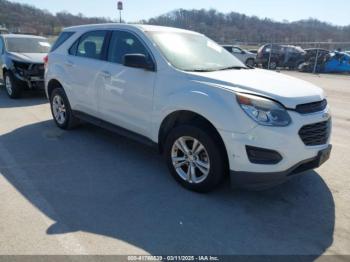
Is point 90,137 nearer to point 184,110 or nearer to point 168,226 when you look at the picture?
point 184,110

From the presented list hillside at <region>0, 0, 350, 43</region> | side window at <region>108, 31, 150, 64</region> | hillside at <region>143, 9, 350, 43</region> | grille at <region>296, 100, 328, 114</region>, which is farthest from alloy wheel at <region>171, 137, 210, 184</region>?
hillside at <region>143, 9, 350, 43</region>

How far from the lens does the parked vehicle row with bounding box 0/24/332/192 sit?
3.30 meters

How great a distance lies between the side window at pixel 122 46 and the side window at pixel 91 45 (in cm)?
27

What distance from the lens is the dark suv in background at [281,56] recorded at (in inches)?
914

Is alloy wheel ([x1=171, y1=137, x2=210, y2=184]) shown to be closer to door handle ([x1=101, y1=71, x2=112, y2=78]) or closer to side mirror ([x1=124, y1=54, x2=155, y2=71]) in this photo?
side mirror ([x1=124, y1=54, x2=155, y2=71])

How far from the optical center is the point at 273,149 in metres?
3.25

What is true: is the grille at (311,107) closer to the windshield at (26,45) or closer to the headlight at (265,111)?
the headlight at (265,111)

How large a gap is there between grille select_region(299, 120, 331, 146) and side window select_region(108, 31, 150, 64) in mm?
2186

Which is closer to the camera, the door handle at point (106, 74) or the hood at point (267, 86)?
the hood at point (267, 86)

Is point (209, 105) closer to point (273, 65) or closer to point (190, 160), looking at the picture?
point (190, 160)

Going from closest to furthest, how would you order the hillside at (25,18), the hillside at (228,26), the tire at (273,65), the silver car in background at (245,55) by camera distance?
1. the tire at (273,65)
2. the silver car in background at (245,55)
3. the hillside at (25,18)
4. the hillside at (228,26)

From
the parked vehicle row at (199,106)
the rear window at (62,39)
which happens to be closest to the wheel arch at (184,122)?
the parked vehicle row at (199,106)

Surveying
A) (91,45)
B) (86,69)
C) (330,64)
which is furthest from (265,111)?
(330,64)

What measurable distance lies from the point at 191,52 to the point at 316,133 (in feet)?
6.31
